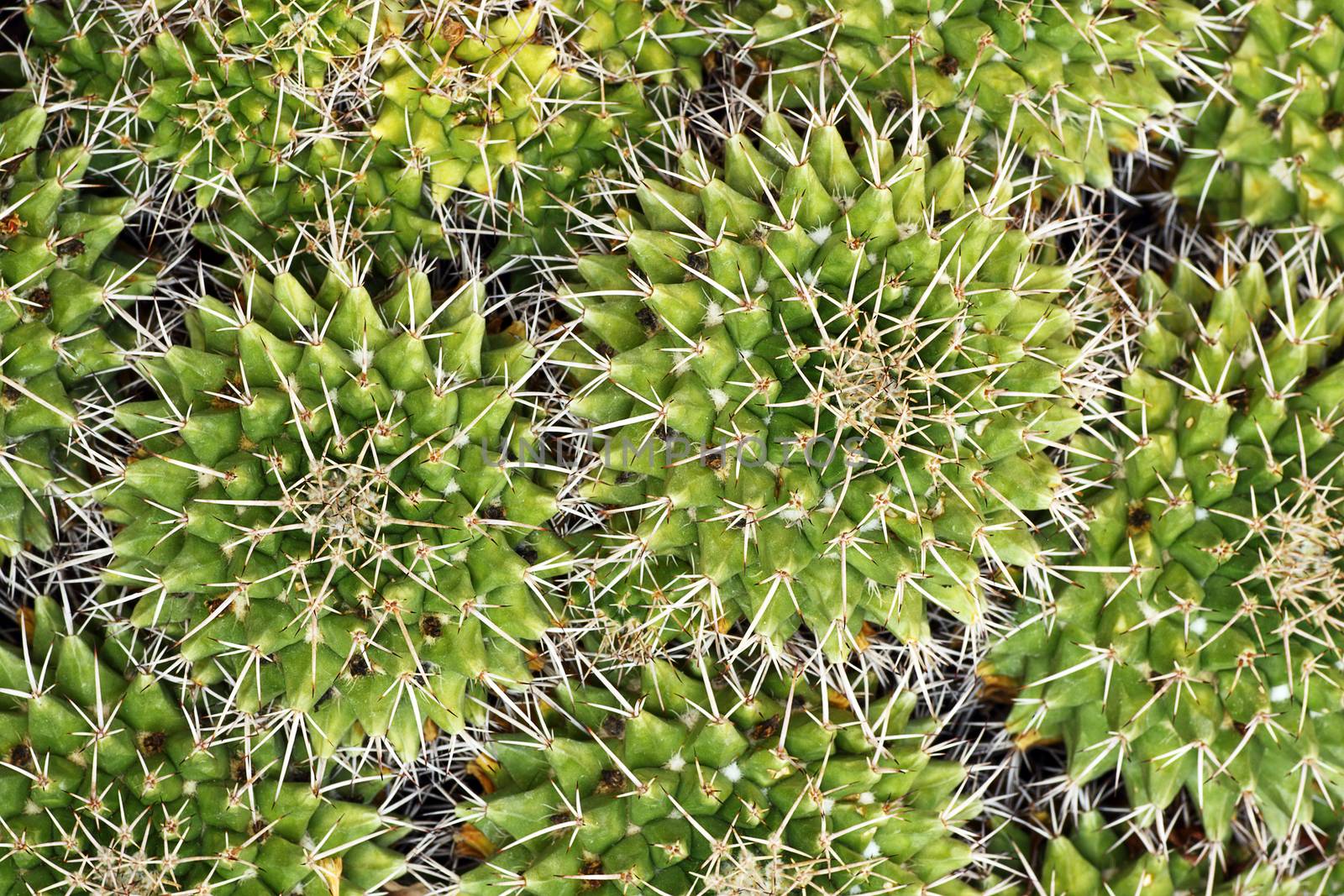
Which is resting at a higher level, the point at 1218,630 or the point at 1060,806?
the point at 1218,630

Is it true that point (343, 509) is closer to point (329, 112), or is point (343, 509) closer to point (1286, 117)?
point (329, 112)

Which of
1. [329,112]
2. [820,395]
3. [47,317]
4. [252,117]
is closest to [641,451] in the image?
[820,395]

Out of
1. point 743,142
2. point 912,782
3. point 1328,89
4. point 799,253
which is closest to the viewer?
point 799,253

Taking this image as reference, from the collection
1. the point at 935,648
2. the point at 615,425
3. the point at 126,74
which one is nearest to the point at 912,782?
the point at 935,648

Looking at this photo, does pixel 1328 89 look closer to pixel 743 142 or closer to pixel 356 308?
pixel 743 142

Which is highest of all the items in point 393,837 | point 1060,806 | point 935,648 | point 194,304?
point 194,304

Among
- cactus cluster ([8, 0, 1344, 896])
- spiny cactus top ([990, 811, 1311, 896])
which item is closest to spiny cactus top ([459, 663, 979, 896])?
cactus cluster ([8, 0, 1344, 896])

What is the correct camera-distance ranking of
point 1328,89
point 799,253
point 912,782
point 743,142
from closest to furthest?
point 799,253 < point 743,142 < point 912,782 < point 1328,89
